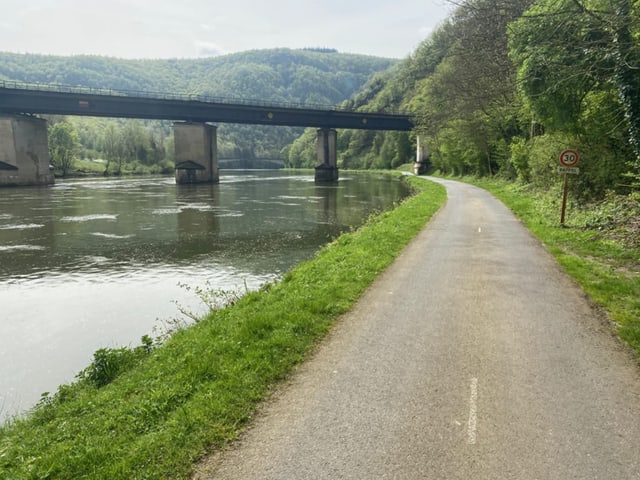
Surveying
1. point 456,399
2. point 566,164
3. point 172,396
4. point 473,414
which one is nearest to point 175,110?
point 566,164

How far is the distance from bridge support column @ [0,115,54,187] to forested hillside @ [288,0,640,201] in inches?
2177

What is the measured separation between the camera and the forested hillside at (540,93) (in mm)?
12016

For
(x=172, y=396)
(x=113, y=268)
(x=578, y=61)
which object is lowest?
(x=113, y=268)

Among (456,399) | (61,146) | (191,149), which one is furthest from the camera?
(61,146)

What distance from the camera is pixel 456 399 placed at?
5855 mm

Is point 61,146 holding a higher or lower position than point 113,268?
higher

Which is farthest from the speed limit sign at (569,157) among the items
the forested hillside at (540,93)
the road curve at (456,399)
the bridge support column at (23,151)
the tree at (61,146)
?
the tree at (61,146)

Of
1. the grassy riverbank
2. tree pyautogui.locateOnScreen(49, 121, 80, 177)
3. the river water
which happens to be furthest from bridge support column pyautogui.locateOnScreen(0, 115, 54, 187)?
the grassy riverbank

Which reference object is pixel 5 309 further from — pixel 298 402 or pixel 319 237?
pixel 319 237

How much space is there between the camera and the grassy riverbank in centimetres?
477

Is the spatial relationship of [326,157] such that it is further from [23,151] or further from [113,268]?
[113,268]

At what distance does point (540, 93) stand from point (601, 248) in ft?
24.0

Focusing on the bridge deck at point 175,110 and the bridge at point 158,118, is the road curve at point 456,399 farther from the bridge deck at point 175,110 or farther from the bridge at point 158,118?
the bridge at point 158,118

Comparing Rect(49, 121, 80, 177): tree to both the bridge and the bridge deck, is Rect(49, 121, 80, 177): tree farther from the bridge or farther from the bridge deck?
the bridge deck
